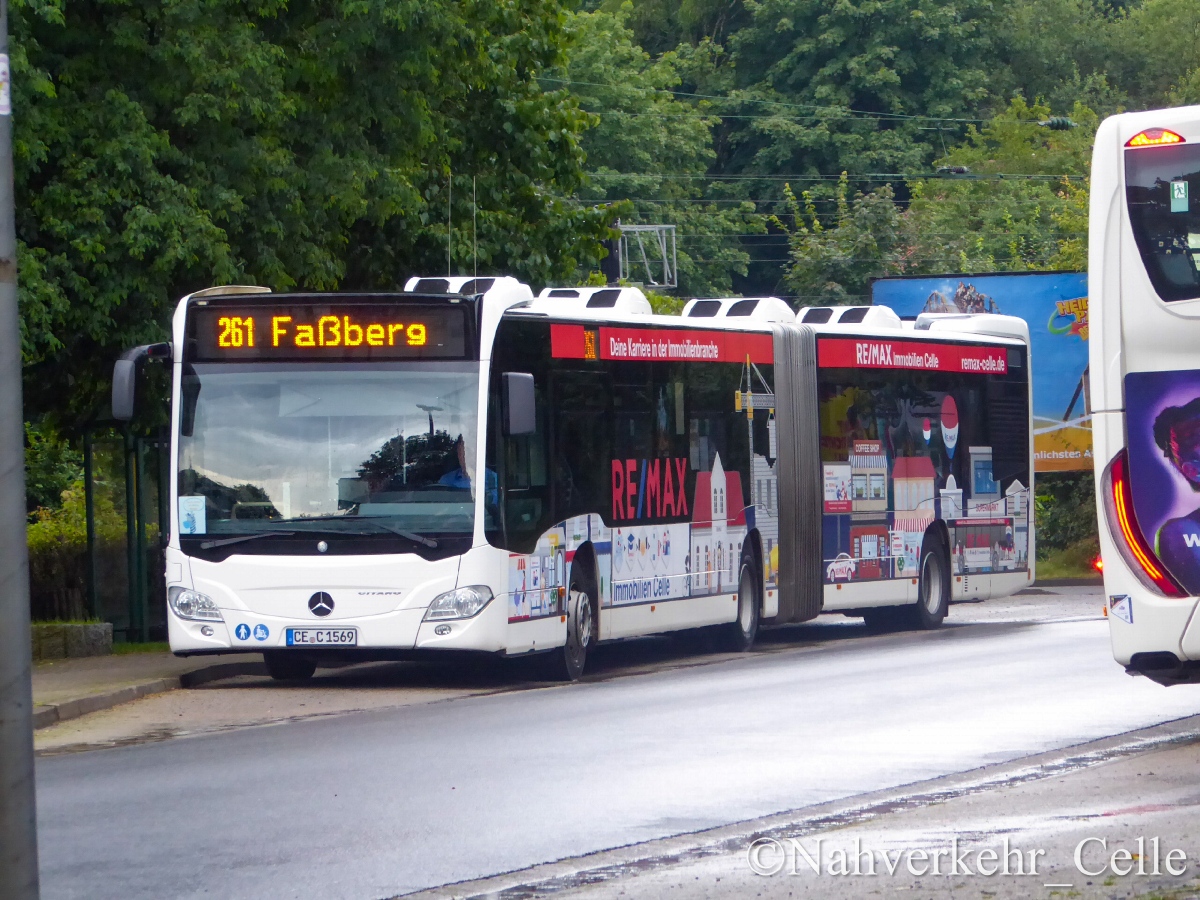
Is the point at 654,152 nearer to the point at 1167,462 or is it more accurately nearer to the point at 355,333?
the point at 355,333

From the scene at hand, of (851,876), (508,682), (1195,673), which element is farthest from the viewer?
(508,682)

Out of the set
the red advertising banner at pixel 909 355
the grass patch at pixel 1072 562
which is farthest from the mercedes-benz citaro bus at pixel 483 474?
the grass patch at pixel 1072 562

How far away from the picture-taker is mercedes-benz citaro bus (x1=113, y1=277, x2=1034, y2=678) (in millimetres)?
15820

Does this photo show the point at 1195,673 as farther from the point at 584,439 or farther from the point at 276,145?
the point at 276,145

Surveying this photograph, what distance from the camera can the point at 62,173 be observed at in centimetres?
1873

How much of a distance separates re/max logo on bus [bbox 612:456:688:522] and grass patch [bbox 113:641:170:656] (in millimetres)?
4916

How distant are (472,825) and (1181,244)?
193 inches

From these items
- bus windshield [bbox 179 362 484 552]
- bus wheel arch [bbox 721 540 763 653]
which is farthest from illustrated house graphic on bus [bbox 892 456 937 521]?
bus windshield [bbox 179 362 484 552]

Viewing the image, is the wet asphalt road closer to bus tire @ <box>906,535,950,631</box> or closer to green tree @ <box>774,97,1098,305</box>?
bus tire @ <box>906,535,950,631</box>

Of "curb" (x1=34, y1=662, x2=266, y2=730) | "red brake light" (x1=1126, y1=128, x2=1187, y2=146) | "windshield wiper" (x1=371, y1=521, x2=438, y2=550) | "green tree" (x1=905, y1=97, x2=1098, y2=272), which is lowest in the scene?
"curb" (x1=34, y1=662, x2=266, y2=730)

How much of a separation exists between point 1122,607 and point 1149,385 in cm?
118

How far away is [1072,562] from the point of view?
40.2 metres

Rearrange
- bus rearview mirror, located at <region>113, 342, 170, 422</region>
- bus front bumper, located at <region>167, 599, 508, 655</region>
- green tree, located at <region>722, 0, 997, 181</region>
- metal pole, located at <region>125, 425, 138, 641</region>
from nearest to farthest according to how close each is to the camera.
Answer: bus rearview mirror, located at <region>113, 342, 170, 422</region>, bus front bumper, located at <region>167, 599, 508, 655</region>, metal pole, located at <region>125, 425, 138, 641</region>, green tree, located at <region>722, 0, 997, 181</region>

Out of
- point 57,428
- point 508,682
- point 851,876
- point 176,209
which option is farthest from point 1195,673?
point 57,428
